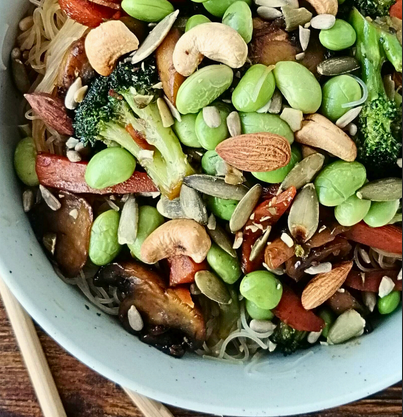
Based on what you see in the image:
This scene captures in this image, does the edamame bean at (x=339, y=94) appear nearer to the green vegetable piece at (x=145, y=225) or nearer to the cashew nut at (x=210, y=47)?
the cashew nut at (x=210, y=47)

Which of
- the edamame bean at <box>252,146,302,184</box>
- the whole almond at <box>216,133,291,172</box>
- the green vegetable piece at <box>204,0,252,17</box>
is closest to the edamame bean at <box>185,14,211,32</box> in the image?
the green vegetable piece at <box>204,0,252,17</box>

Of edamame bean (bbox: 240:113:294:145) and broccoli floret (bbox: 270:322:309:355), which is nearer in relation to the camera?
edamame bean (bbox: 240:113:294:145)

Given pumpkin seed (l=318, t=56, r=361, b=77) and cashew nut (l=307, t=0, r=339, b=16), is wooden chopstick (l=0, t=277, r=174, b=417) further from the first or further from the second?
cashew nut (l=307, t=0, r=339, b=16)

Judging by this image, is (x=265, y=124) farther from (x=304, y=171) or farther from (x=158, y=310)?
(x=158, y=310)

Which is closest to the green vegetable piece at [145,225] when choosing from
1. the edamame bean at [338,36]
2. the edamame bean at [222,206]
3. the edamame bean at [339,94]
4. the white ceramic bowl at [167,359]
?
the edamame bean at [222,206]

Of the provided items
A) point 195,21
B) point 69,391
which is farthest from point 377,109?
point 69,391

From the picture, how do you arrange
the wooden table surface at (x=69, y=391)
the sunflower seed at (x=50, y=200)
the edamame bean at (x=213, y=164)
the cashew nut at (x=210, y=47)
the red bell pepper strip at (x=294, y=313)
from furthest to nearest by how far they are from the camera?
the wooden table surface at (x=69, y=391), the sunflower seed at (x=50, y=200), the red bell pepper strip at (x=294, y=313), the edamame bean at (x=213, y=164), the cashew nut at (x=210, y=47)
